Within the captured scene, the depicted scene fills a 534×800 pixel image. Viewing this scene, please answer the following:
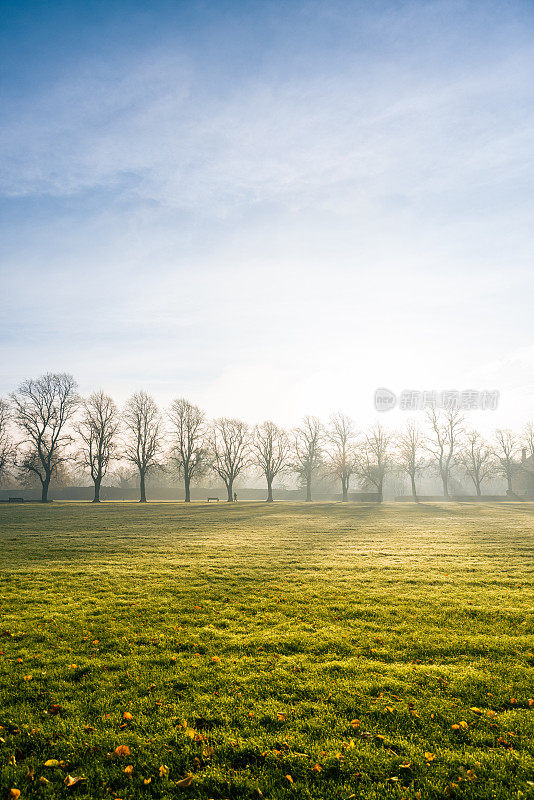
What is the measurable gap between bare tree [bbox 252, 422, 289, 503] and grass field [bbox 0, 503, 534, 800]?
5470 cm

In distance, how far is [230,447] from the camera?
67250mm

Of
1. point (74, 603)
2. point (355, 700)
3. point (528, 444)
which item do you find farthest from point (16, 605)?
point (528, 444)

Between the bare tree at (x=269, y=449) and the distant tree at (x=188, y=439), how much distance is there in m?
8.95

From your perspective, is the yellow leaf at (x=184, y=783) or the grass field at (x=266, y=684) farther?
the grass field at (x=266, y=684)

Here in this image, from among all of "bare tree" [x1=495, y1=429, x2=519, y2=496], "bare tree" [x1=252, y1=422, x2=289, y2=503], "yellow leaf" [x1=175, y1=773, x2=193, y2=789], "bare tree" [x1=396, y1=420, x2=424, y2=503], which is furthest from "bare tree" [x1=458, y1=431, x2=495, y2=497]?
"yellow leaf" [x1=175, y1=773, x2=193, y2=789]

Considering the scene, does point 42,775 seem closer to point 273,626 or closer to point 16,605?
point 273,626

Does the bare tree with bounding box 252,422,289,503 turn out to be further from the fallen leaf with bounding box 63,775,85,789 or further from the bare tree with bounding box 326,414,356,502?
the fallen leaf with bounding box 63,775,85,789

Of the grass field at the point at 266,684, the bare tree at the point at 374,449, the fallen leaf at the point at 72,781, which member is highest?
the bare tree at the point at 374,449

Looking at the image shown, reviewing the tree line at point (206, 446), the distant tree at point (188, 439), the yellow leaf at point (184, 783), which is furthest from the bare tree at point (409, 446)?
the yellow leaf at point (184, 783)

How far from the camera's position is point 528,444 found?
89.2 metres

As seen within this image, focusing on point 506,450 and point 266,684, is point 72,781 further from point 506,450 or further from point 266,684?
point 506,450

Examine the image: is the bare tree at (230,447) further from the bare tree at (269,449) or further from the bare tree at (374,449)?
the bare tree at (374,449)

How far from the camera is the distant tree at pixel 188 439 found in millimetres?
61906

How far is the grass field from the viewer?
166 inches
